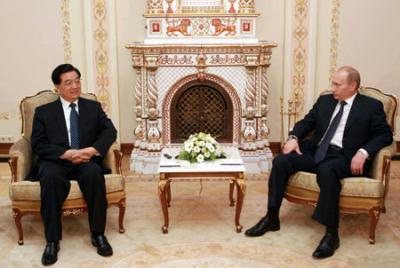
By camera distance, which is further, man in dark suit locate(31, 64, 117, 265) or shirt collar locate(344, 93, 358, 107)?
shirt collar locate(344, 93, 358, 107)

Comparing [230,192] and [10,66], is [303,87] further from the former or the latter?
[10,66]

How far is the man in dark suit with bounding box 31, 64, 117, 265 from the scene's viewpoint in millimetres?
3676

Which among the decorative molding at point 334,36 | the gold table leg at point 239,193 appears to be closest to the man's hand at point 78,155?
the gold table leg at point 239,193

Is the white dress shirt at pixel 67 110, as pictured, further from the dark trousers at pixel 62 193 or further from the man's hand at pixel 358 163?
the man's hand at pixel 358 163

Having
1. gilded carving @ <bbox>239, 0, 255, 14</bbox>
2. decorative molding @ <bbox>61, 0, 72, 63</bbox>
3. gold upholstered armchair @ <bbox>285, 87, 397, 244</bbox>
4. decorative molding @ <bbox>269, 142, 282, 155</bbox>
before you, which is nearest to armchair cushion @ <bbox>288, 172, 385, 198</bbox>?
gold upholstered armchair @ <bbox>285, 87, 397, 244</bbox>

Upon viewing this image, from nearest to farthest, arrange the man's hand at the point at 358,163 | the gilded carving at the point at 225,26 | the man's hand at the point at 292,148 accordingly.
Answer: the man's hand at the point at 358,163, the man's hand at the point at 292,148, the gilded carving at the point at 225,26

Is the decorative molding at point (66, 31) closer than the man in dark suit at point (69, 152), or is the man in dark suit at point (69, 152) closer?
the man in dark suit at point (69, 152)

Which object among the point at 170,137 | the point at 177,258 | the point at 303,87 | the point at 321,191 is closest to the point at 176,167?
the point at 177,258

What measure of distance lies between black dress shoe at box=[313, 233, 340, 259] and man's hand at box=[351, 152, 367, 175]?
1.60 feet

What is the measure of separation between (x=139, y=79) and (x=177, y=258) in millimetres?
2360

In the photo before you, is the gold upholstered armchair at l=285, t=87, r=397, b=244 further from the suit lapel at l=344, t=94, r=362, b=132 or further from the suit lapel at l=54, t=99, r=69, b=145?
the suit lapel at l=54, t=99, r=69, b=145

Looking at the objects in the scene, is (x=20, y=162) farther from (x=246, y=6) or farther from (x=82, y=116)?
(x=246, y=6)

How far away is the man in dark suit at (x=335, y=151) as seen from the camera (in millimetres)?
3756

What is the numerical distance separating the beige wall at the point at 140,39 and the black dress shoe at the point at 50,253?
2.63 m
